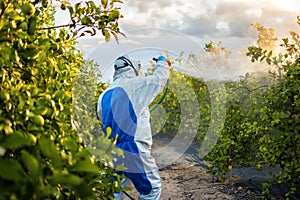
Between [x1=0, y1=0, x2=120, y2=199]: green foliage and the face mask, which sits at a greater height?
the face mask

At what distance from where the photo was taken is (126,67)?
381 cm

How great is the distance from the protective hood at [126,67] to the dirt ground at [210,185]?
1307 mm

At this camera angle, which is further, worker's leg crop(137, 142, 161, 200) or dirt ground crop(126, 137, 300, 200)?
dirt ground crop(126, 137, 300, 200)

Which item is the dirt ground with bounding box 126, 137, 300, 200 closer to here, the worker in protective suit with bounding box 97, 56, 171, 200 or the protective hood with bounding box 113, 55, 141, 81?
the worker in protective suit with bounding box 97, 56, 171, 200

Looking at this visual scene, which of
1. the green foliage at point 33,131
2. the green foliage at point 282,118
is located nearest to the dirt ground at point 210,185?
the green foliage at point 282,118

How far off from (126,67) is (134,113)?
45 centimetres

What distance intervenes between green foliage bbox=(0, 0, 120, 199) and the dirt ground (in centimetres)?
335

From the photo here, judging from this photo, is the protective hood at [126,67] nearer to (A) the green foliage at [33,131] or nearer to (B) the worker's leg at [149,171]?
(B) the worker's leg at [149,171]

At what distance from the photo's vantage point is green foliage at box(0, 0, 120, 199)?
28.1 inches

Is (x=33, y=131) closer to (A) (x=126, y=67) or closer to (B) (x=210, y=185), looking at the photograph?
(A) (x=126, y=67)

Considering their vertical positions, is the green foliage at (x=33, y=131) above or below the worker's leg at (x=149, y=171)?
above

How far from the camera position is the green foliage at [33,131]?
71 centimetres

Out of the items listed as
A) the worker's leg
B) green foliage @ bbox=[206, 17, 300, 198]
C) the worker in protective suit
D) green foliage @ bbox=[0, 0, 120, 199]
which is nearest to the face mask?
the worker in protective suit

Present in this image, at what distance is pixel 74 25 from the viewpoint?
1834 millimetres
